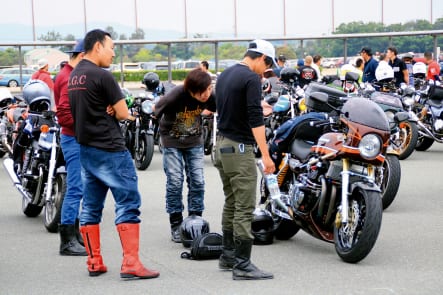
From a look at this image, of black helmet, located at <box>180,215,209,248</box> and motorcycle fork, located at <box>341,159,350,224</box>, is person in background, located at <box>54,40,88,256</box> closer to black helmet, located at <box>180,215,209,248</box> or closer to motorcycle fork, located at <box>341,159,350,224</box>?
black helmet, located at <box>180,215,209,248</box>

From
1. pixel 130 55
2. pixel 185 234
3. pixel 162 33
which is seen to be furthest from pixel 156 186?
pixel 162 33

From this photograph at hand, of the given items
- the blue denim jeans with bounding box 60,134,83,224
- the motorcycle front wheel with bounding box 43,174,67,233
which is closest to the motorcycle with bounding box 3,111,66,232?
the motorcycle front wheel with bounding box 43,174,67,233

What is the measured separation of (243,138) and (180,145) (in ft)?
5.35

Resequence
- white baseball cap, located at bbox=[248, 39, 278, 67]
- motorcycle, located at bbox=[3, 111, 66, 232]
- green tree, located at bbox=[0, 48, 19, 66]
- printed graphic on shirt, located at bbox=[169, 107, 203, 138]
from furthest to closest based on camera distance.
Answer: green tree, located at bbox=[0, 48, 19, 66] < motorcycle, located at bbox=[3, 111, 66, 232] < printed graphic on shirt, located at bbox=[169, 107, 203, 138] < white baseball cap, located at bbox=[248, 39, 278, 67]

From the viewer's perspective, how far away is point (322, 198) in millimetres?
7590

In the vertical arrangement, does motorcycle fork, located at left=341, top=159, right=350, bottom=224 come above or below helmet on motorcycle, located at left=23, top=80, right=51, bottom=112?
below

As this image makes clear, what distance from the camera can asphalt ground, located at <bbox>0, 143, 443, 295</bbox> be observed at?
665cm

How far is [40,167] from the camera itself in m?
9.45

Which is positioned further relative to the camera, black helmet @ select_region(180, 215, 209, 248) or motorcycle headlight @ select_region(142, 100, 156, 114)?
motorcycle headlight @ select_region(142, 100, 156, 114)

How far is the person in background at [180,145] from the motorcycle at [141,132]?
542 centimetres

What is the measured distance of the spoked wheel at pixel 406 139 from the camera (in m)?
14.6

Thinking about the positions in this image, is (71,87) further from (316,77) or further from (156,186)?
(316,77)

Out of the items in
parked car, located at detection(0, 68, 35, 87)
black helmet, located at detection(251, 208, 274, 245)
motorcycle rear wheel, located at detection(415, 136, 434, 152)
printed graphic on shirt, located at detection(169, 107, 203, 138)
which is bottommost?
motorcycle rear wheel, located at detection(415, 136, 434, 152)

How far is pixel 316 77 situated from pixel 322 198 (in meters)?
13.3
